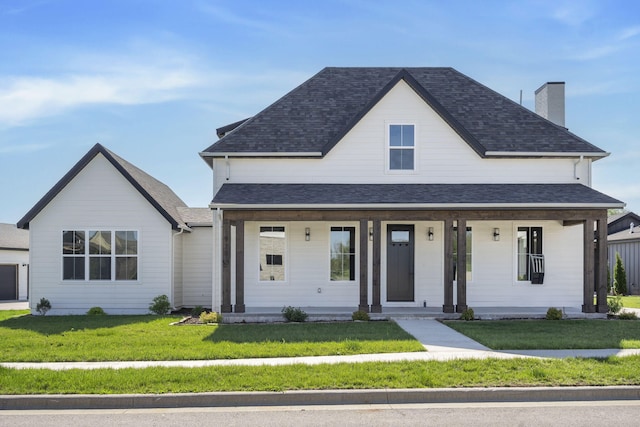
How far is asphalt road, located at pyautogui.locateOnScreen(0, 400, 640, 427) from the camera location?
7125mm

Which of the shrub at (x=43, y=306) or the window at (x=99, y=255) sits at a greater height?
the window at (x=99, y=255)

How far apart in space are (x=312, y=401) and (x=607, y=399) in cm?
409

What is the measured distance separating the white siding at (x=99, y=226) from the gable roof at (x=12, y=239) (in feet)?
46.9

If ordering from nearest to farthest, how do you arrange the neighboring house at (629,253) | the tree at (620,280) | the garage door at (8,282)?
the tree at (620,280) < the garage door at (8,282) < the neighboring house at (629,253)

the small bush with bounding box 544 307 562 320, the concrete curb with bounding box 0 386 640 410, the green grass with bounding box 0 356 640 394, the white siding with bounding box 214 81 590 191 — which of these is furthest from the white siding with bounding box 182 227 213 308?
the concrete curb with bounding box 0 386 640 410

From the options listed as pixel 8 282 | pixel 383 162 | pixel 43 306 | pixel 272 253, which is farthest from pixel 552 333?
pixel 8 282

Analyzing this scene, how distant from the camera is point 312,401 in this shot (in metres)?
7.98

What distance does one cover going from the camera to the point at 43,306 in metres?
18.2

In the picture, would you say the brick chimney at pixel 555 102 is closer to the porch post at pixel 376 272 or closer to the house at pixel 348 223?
the house at pixel 348 223

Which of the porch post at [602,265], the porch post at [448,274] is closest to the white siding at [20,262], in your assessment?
the porch post at [448,274]

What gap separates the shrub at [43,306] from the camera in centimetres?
1819

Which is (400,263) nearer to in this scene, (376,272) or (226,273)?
(376,272)

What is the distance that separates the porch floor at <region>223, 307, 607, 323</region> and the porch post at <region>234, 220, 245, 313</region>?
0.98 feet

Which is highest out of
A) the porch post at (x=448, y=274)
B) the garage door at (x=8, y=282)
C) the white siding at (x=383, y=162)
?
the white siding at (x=383, y=162)
